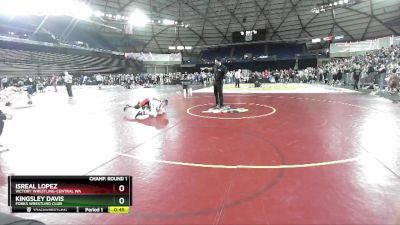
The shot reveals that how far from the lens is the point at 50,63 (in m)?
36.6

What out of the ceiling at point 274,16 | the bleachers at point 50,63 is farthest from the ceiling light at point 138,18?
the bleachers at point 50,63

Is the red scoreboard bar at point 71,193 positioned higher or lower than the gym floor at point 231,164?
higher

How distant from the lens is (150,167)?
4730mm

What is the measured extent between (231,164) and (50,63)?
37716 millimetres

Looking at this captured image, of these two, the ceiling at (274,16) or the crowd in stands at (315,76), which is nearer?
the crowd in stands at (315,76)

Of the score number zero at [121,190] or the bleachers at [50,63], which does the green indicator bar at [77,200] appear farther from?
the bleachers at [50,63]

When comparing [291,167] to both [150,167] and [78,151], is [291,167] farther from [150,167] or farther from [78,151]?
[78,151]

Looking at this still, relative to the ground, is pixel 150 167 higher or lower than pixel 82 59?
lower

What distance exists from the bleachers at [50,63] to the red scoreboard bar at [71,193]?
34412 mm

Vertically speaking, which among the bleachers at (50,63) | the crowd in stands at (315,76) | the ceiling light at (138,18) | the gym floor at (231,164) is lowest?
the gym floor at (231,164)

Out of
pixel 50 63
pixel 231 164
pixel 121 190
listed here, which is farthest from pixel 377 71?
pixel 50 63

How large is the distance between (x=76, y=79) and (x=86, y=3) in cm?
954

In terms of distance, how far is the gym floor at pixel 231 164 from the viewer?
10.5 ft

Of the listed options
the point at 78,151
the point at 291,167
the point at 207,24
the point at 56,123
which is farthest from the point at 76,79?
the point at 291,167
